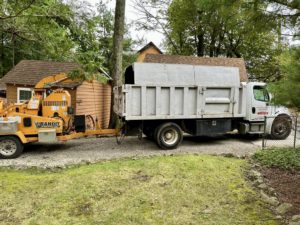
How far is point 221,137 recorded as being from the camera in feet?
37.3

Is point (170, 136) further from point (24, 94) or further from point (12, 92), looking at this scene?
point (12, 92)

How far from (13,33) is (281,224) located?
4934 mm

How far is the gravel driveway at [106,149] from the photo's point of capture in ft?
25.1

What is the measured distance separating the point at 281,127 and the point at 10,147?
9385 millimetres

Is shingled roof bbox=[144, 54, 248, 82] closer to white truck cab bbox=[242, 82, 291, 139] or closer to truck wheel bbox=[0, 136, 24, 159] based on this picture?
white truck cab bbox=[242, 82, 291, 139]

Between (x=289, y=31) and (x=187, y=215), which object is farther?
(x=187, y=215)

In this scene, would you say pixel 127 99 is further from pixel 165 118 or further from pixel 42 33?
pixel 42 33

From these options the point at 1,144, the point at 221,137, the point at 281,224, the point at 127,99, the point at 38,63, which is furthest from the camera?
the point at 38,63

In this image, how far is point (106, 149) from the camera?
9.14 meters

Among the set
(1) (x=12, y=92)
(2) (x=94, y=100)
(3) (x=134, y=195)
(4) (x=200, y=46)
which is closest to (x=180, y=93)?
(3) (x=134, y=195)

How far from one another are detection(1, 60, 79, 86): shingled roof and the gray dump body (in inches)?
411

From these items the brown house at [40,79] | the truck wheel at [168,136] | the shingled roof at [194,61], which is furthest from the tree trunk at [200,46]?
the truck wheel at [168,136]

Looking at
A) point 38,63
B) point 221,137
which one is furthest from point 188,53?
point 221,137

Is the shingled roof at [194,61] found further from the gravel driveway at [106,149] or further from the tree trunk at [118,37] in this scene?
the gravel driveway at [106,149]
